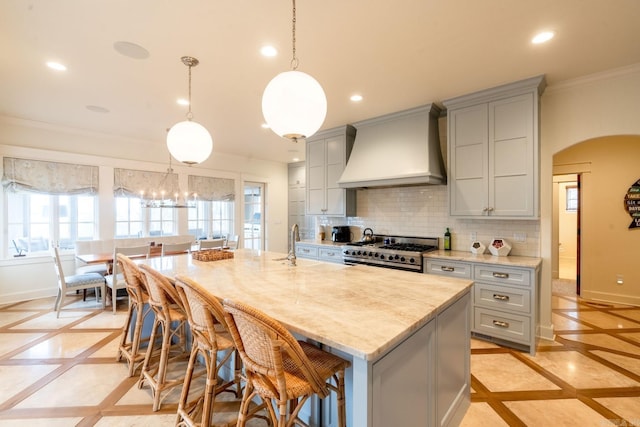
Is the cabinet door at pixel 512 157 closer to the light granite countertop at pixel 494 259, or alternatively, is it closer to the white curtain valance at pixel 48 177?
the light granite countertop at pixel 494 259

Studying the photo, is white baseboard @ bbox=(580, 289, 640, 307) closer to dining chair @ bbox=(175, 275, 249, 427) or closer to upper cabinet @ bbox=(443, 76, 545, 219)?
upper cabinet @ bbox=(443, 76, 545, 219)

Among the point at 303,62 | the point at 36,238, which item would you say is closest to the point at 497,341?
the point at 303,62

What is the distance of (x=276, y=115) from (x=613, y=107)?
3387 mm

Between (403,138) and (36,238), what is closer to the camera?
(403,138)

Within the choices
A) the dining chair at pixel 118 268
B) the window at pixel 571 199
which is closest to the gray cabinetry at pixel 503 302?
the dining chair at pixel 118 268

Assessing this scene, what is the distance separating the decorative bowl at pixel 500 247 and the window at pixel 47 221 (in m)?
6.09

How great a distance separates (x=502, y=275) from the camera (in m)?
2.93

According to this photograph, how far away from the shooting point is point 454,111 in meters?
3.47

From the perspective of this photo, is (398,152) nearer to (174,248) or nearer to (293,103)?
(293,103)

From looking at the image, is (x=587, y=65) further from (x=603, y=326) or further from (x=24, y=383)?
(x=24, y=383)

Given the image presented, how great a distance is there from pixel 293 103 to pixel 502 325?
3.02m

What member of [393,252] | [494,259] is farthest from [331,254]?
[494,259]

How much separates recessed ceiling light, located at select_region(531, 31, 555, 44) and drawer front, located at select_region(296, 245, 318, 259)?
3542mm

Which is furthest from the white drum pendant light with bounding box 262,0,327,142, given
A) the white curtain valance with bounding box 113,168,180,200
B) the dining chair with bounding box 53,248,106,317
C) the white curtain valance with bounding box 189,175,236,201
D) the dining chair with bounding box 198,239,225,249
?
the white curtain valance with bounding box 189,175,236,201
